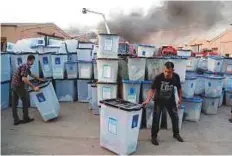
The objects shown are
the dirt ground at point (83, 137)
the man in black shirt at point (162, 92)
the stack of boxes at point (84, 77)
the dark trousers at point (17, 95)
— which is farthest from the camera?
the stack of boxes at point (84, 77)

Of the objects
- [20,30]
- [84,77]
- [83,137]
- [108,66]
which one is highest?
[20,30]

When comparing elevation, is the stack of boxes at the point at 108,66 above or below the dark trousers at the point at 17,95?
above

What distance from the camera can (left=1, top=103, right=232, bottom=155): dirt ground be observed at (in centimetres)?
494

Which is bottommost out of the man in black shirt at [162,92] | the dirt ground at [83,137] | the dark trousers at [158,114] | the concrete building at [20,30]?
the dirt ground at [83,137]

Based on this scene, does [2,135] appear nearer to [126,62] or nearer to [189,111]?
[126,62]

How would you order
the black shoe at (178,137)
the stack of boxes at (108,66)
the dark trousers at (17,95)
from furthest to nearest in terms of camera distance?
1. the stack of boxes at (108,66)
2. the dark trousers at (17,95)
3. the black shoe at (178,137)

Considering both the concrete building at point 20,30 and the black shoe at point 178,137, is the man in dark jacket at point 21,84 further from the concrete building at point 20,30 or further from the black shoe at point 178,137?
the concrete building at point 20,30

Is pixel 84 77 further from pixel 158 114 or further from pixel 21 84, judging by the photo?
pixel 158 114

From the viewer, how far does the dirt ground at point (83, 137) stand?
194 inches

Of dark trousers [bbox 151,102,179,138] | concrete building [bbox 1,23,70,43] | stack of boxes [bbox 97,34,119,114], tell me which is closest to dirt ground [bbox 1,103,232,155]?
dark trousers [bbox 151,102,179,138]

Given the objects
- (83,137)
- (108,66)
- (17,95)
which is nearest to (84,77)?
(108,66)

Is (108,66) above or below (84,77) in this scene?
above

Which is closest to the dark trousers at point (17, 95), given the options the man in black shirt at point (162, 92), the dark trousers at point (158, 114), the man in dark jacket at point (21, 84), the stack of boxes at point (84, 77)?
the man in dark jacket at point (21, 84)

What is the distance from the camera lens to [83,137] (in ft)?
18.4
